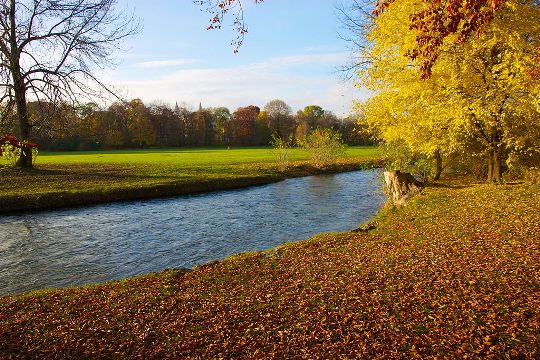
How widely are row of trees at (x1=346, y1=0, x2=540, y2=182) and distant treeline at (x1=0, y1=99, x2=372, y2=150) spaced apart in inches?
2244

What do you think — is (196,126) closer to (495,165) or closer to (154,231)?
(154,231)

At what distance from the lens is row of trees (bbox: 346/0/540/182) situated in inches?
511

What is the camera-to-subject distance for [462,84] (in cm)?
1452

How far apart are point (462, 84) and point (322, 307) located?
11289 millimetres

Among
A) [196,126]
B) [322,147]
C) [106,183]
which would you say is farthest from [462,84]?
[196,126]

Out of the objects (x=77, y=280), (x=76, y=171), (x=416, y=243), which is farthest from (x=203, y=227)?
(x=76, y=171)

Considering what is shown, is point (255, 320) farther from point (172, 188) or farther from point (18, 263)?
point (172, 188)

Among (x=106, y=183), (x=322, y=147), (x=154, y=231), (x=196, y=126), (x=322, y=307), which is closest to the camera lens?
(x=322, y=307)

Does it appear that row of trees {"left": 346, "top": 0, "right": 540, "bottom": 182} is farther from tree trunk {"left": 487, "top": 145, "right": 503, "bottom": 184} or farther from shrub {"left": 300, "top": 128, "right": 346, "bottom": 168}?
shrub {"left": 300, "top": 128, "right": 346, "bottom": 168}

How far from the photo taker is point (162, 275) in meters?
10.0

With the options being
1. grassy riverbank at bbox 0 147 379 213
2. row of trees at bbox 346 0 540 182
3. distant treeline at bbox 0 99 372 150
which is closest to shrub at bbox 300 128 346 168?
grassy riverbank at bbox 0 147 379 213

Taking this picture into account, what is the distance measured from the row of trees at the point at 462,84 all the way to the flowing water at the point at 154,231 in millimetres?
5220

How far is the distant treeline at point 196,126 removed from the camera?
266 feet

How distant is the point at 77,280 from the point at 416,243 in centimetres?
954
